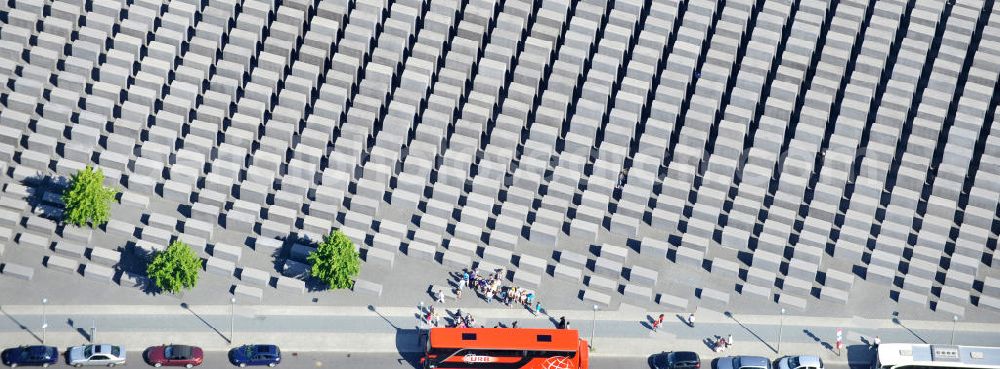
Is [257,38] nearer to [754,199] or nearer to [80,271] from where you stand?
[80,271]

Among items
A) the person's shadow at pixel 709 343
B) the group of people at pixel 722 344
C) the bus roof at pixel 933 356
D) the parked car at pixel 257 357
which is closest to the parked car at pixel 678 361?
the person's shadow at pixel 709 343

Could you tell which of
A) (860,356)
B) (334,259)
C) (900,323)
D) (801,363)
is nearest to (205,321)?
(334,259)

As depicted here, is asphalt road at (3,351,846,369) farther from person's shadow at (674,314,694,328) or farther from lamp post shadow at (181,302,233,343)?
person's shadow at (674,314,694,328)

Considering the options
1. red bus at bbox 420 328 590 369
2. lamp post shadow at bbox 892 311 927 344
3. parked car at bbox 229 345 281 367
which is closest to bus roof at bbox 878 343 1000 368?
lamp post shadow at bbox 892 311 927 344

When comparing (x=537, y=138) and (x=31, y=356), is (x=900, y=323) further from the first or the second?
(x=31, y=356)

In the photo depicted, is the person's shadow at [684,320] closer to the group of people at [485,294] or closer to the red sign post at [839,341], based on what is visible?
the group of people at [485,294]

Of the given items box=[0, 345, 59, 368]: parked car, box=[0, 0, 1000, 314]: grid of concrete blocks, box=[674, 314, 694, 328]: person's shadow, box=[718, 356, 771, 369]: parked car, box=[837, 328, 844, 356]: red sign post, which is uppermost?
box=[0, 0, 1000, 314]: grid of concrete blocks

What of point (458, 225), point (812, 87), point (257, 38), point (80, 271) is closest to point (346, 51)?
point (257, 38)
